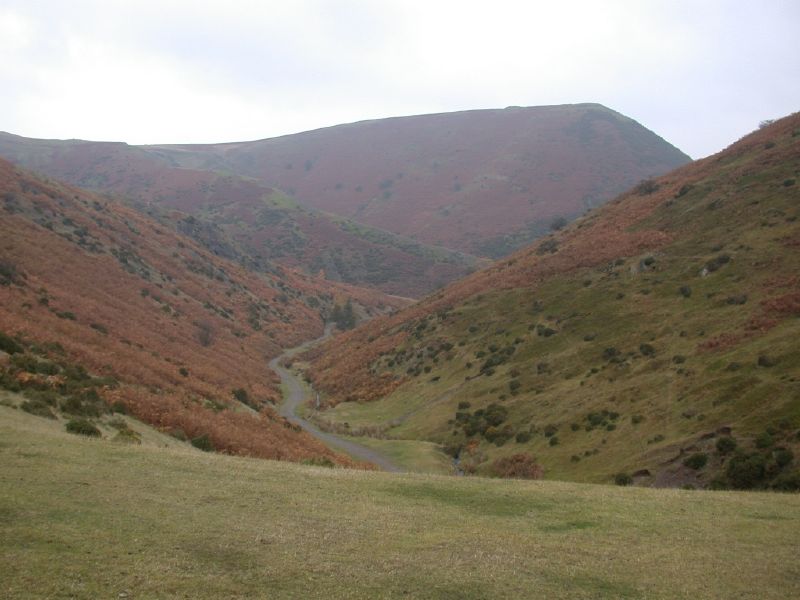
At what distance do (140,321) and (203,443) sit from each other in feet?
98.4

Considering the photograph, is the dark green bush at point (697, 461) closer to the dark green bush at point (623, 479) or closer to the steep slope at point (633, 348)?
the steep slope at point (633, 348)

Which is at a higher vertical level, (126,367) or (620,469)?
(126,367)

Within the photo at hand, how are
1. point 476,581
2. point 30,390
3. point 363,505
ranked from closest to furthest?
point 476,581, point 363,505, point 30,390

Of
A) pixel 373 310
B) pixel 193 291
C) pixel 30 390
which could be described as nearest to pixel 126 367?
pixel 30 390

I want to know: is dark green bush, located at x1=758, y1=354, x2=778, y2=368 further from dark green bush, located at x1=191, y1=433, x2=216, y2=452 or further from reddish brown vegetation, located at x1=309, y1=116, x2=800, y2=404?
reddish brown vegetation, located at x1=309, y1=116, x2=800, y2=404

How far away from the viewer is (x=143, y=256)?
7669 centimetres

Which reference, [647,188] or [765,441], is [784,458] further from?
[647,188]

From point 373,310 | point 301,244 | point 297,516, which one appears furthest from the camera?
point 301,244

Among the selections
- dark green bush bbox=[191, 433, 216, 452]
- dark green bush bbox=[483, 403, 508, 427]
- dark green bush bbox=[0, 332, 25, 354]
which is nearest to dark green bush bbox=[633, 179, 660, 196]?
dark green bush bbox=[483, 403, 508, 427]

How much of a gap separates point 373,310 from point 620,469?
90.1 m

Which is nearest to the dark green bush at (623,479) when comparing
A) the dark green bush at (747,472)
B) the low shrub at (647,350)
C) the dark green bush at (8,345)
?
the dark green bush at (747,472)

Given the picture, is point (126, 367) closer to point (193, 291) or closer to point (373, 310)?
point (193, 291)

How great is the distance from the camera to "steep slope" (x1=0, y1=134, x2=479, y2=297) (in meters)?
143

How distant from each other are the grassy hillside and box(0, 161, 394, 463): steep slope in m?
8.25
